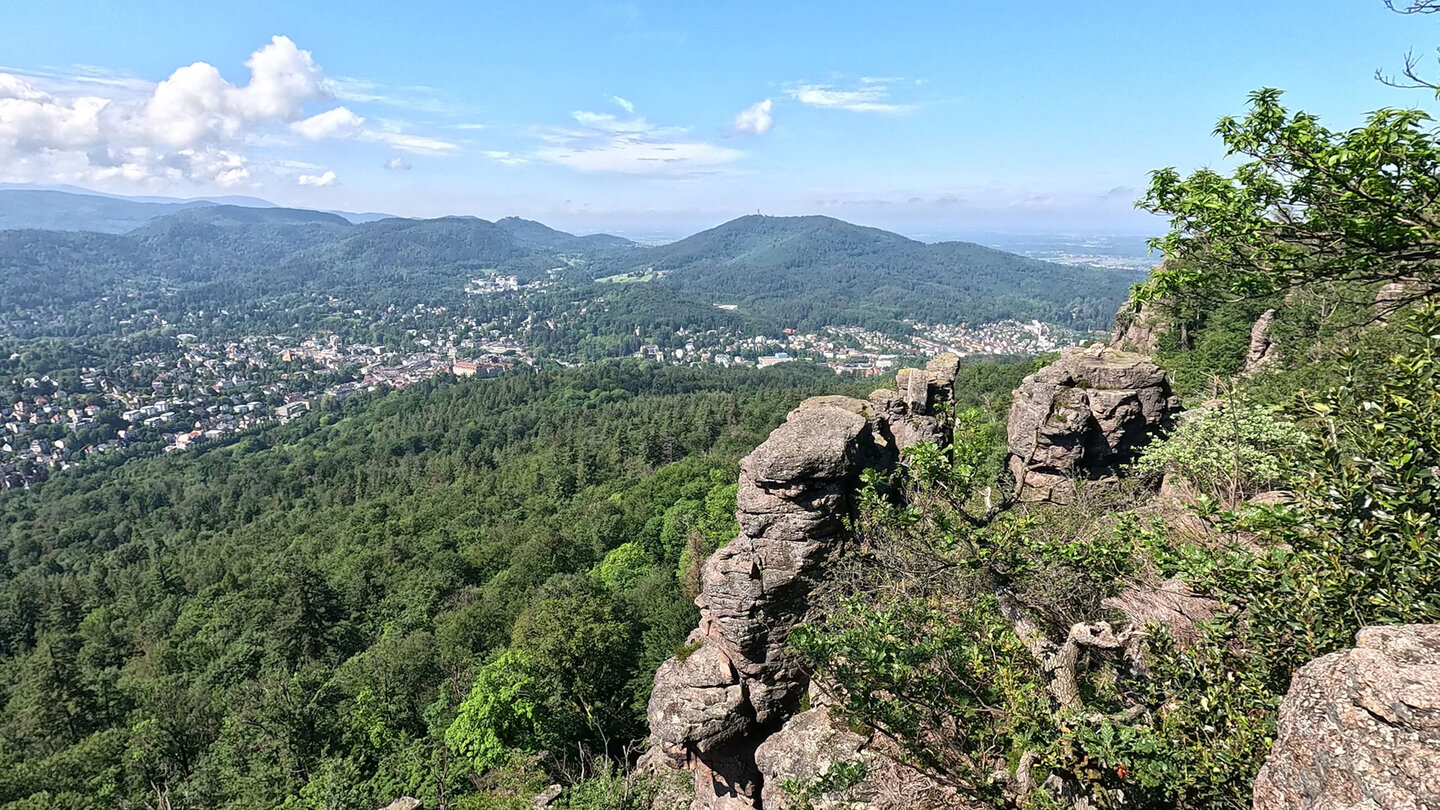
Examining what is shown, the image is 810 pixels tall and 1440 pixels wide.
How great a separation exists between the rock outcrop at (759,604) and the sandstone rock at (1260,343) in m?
24.7

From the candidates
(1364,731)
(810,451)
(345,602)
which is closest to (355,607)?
(345,602)

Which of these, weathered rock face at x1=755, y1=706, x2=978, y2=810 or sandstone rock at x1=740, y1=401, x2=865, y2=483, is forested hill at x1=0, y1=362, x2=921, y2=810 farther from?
sandstone rock at x1=740, y1=401, x2=865, y2=483

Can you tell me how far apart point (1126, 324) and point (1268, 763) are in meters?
42.9

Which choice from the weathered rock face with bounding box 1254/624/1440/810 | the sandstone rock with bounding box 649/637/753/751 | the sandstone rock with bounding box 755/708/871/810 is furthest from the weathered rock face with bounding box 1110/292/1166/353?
the weathered rock face with bounding box 1254/624/1440/810

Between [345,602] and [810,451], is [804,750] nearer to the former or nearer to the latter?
[810,451]

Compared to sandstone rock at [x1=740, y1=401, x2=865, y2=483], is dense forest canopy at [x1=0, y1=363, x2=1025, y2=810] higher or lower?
lower

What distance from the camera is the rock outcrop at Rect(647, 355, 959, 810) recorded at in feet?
41.3

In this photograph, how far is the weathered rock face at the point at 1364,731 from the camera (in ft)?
11.8

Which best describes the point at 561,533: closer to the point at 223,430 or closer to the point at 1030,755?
the point at 1030,755

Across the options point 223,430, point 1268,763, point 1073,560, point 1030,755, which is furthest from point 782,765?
point 223,430

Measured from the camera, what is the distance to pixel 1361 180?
5.79 metres

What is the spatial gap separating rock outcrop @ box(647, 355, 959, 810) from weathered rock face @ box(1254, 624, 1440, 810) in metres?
8.41

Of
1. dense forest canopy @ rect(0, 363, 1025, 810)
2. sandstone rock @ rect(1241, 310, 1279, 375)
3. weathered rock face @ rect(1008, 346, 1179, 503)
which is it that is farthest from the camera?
sandstone rock @ rect(1241, 310, 1279, 375)

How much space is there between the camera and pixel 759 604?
1295 centimetres
